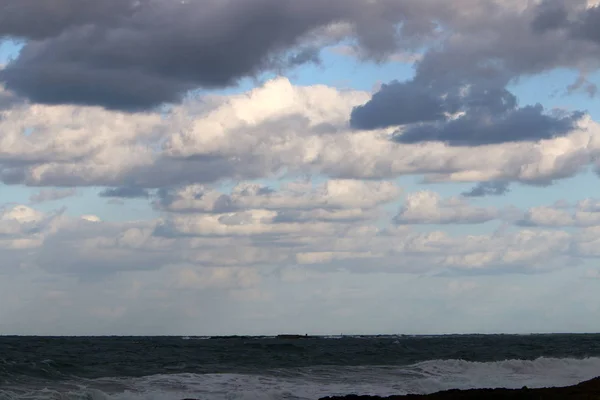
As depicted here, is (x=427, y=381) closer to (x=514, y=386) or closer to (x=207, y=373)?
(x=514, y=386)

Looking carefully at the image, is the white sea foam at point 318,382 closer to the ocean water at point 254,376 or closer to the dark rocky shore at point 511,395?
the ocean water at point 254,376

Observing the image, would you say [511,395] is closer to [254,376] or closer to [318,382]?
[318,382]

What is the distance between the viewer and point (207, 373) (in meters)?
48.3

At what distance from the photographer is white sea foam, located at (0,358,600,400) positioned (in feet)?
124

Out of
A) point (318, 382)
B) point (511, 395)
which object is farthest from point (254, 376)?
point (511, 395)

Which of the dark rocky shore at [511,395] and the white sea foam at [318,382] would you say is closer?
the dark rocky shore at [511,395]

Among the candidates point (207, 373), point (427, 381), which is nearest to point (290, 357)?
point (207, 373)

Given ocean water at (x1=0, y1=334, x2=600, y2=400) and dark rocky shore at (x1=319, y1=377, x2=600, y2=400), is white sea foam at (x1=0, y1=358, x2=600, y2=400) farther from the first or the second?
dark rocky shore at (x1=319, y1=377, x2=600, y2=400)

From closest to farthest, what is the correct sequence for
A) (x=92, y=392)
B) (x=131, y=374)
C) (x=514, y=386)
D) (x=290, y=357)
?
1. (x=92, y=392)
2. (x=514, y=386)
3. (x=131, y=374)
4. (x=290, y=357)

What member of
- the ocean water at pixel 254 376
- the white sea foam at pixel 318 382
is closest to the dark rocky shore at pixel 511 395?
the white sea foam at pixel 318 382

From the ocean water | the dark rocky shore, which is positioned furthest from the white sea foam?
the dark rocky shore

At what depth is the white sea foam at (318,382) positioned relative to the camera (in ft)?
124

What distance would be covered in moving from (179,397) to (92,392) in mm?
3761

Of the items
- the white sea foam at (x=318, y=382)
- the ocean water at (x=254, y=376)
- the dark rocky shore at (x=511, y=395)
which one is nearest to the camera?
the dark rocky shore at (x=511, y=395)
